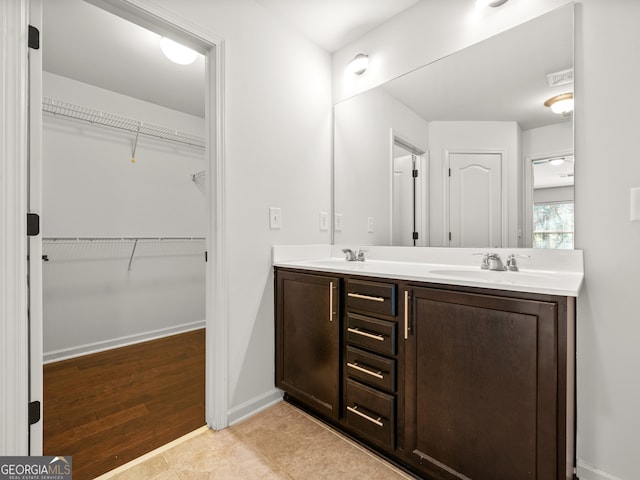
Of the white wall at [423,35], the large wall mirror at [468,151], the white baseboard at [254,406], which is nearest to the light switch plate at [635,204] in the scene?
the large wall mirror at [468,151]

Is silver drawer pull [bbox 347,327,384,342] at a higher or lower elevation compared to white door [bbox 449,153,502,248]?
lower

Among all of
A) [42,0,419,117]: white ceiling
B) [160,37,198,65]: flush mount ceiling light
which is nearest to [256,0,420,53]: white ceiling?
[42,0,419,117]: white ceiling

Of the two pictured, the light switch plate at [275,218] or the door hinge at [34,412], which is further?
the light switch plate at [275,218]

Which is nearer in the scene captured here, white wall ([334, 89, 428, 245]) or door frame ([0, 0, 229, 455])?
door frame ([0, 0, 229, 455])

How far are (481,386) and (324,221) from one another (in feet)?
4.76

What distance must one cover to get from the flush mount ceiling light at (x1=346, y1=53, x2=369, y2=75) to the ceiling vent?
1.09 m

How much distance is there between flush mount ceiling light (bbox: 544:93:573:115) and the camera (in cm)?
133

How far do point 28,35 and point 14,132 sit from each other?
0.37m

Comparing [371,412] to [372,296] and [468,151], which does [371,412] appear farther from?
[468,151]

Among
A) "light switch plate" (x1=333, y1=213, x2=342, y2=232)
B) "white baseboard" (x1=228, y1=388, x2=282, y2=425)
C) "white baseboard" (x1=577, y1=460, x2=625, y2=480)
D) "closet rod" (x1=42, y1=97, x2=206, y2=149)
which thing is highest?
"closet rod" (x1=42, y1=97, x2=206, y2=149)

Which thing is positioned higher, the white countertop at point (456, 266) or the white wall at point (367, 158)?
the white wall at point (367, 158)

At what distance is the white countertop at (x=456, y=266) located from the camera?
1.06 m

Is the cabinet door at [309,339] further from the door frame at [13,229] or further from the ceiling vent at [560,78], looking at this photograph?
the ceiling vent at [560,78]

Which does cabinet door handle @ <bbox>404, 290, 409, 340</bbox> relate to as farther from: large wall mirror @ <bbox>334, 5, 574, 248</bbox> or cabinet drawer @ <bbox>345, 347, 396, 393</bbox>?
large wall mirror @ <bbox>334, 5, 574, 248</bbox>
